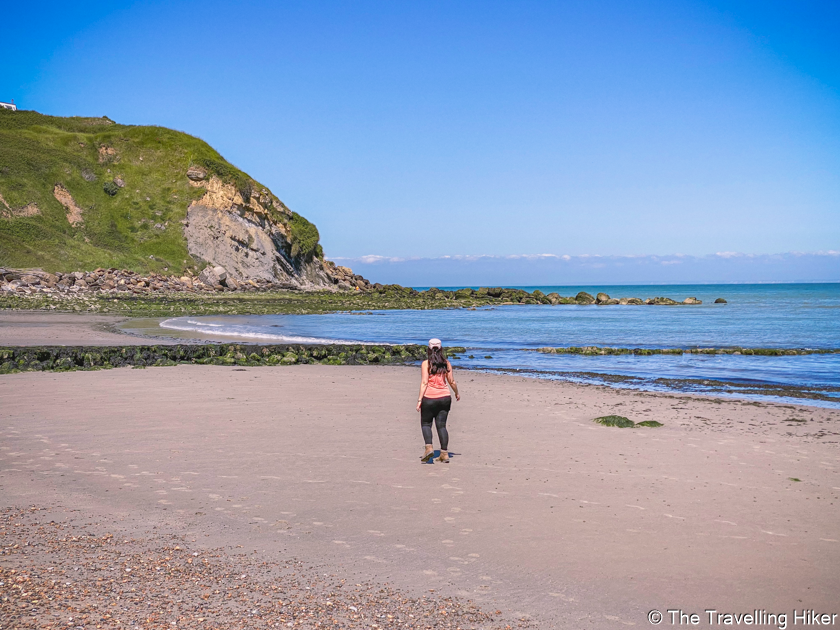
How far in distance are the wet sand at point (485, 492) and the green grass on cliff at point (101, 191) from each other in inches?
2438

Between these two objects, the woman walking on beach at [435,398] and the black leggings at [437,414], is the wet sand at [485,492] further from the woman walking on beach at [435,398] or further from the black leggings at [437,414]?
the black leggings at [437,414]

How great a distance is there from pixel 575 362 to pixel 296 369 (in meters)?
10.5

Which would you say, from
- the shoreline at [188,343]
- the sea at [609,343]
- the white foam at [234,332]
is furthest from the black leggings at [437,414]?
the white foam at [234,332]

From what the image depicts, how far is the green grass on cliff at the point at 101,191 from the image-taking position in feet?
232

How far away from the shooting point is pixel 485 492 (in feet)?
26.9

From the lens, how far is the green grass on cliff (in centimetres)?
7081

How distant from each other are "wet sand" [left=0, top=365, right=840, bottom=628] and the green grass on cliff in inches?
2438

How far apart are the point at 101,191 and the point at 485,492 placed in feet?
293

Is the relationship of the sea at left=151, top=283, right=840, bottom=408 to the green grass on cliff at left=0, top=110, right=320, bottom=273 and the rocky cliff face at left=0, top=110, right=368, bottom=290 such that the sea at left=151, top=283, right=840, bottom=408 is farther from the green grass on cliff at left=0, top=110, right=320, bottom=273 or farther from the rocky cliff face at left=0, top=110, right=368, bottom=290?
the green grass on cliff at left=0, top=110, right=320, bottom=273

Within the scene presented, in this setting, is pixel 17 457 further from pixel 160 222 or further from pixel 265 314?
pixel 160 222

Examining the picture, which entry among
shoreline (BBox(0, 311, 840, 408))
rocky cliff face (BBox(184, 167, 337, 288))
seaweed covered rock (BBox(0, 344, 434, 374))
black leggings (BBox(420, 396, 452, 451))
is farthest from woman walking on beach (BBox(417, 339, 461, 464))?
rocky cliff face (BBox(184, 167, 337, 288))

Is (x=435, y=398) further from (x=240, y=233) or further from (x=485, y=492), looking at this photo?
(x=240, y=233)

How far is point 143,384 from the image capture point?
16766 mm

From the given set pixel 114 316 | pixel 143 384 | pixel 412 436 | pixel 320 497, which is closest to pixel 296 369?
pixel 143 384
